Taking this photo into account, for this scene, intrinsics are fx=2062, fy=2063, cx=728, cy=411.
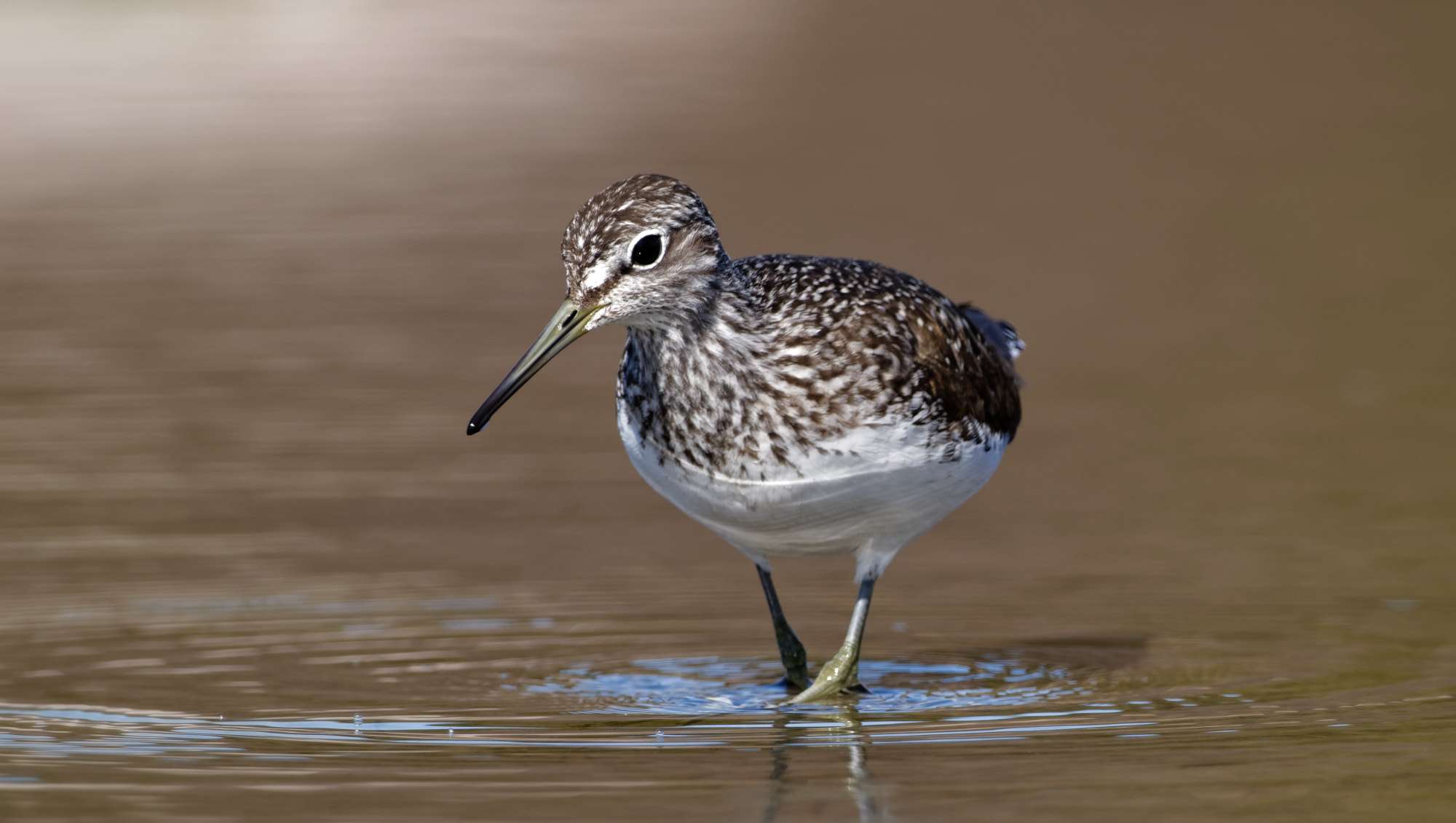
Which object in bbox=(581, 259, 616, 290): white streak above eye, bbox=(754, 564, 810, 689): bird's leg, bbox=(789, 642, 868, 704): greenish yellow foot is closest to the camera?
bbox=(581, 259, 616, 290): white streak above eye

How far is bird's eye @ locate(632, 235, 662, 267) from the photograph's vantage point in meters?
7.62

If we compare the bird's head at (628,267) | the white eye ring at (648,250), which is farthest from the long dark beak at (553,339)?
the white eye ring at (648,250)

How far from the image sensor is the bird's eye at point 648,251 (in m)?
7.62

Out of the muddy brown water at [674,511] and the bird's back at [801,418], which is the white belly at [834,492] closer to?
the bird's back at [801,418]

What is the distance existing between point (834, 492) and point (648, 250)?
1.15m

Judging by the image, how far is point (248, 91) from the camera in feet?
93.1

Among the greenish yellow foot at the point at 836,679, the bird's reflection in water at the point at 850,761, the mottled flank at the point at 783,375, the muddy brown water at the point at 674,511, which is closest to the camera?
the bird's reflection in water at the point at 850,761

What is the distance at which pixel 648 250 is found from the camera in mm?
7656

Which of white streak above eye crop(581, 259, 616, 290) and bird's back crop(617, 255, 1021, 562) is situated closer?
white streak above eye crop(581, 259, 616, 290)

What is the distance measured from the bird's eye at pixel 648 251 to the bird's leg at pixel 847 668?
170cm

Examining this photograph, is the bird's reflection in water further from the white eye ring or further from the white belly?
Result: the white eye ring

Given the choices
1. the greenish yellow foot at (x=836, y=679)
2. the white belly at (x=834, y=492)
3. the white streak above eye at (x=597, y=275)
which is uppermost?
the white streak above eye at (x=597, y=275)

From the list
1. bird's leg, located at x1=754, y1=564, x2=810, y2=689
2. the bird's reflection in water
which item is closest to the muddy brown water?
the bird's reflection in water

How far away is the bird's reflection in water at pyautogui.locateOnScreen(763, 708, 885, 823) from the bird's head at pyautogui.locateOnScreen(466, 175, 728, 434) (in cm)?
160
